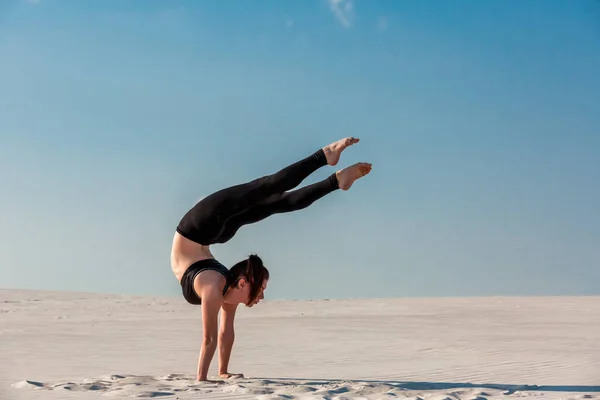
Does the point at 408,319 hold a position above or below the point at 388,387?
above

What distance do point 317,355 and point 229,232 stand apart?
2658 millimetres

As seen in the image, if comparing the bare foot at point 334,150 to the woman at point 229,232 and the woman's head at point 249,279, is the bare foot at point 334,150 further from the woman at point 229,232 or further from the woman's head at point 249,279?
the woman's head at point 249,279

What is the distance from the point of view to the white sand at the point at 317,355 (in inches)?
218

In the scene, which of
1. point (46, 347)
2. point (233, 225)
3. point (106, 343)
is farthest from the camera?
point (106, 343)

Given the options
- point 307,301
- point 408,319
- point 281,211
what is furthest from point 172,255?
point 307,301

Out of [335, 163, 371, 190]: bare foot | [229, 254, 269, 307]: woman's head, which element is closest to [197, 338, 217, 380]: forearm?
[229, 254, 269, 307]: woman's head

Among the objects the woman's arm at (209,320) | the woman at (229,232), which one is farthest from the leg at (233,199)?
the woman's arm at (209,320)

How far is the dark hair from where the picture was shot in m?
5.79

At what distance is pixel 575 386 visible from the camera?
600cm

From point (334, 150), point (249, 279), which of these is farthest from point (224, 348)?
point (334, 150)

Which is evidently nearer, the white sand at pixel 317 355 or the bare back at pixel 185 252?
the white sand at pixel 317 355

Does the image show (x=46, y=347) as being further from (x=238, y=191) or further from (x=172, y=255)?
(x=238, y=191)

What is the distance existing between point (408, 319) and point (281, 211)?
8754mm

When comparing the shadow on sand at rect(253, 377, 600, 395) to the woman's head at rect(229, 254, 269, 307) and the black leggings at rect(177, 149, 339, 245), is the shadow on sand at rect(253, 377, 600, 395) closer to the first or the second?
the woman's head at rect(229, 254, 269, 307)
